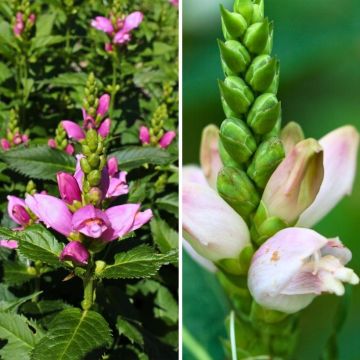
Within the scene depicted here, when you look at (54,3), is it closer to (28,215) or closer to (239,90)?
(28,215)

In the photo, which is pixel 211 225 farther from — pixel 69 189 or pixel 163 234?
pixel 163 234

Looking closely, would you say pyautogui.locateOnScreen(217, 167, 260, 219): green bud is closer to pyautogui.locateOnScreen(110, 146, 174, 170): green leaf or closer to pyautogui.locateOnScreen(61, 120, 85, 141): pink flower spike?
pyautogui.locateOnScreen(110, 146, 174, 170): green leaf

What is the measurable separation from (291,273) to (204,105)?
0.40 metres

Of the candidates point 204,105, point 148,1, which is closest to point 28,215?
point 204,105

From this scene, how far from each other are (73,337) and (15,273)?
1.32 feet

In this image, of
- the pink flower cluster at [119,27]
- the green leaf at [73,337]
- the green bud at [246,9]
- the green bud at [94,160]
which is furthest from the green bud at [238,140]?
the pink flower cluster at [119,27]

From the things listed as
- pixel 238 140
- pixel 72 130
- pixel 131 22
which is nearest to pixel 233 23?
pixel 238 140

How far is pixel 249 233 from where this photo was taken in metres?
0.80

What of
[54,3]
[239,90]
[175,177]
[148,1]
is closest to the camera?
[239,90]

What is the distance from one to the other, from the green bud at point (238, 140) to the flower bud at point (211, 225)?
0.24ft

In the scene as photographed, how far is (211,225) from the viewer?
821 millimetres

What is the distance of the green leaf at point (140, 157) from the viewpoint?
1260 millimetres

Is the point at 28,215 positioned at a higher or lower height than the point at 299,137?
lower

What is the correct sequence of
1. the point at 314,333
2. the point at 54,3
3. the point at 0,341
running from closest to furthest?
the point at 314,333, the point at 0,341, the point at 54,3
